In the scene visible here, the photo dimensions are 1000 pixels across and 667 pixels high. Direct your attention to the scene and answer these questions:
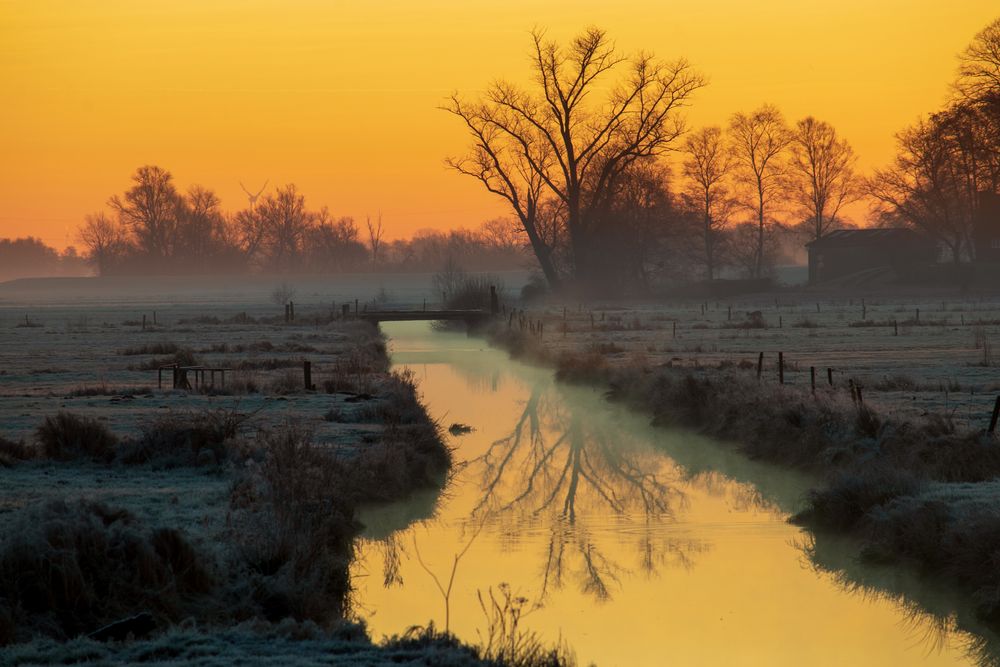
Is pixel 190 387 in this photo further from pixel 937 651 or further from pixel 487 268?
pixel 487 268

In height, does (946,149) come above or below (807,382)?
above

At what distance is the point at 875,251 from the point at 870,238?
110 cm

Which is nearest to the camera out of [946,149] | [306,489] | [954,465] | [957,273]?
[306,489]

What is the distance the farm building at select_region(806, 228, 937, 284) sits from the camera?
94000 mm

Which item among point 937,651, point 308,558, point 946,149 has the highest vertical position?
point 946,149

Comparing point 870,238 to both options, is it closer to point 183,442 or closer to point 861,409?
point 861,409

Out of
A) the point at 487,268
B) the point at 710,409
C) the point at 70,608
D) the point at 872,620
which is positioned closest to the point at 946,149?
the point at 710,409

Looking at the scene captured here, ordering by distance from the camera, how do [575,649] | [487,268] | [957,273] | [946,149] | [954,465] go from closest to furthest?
[575,649], [954,465], [946,149], [957,273], [487,268]

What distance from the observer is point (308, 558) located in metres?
12.5

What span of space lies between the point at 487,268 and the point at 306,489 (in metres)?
185

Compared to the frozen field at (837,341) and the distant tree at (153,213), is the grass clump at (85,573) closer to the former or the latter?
the frozen field at (837,341)

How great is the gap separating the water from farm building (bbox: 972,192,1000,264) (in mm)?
69156

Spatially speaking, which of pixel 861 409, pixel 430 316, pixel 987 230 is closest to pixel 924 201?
pixel 987 230

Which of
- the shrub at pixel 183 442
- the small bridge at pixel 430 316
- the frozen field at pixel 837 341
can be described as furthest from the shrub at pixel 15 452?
the small bridge at pixel 430 316
